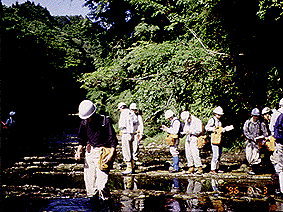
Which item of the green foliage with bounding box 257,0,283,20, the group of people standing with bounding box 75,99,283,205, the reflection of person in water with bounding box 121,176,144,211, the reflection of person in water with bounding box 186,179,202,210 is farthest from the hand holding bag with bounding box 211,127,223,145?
the green foliage with bounding box 257,0,283,20

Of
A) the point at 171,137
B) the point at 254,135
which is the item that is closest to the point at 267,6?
the point at 254,135

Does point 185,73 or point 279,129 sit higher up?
point 185,73

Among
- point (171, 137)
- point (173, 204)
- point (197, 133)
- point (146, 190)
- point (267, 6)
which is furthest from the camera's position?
point (171, 137)

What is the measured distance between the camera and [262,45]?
526 inches

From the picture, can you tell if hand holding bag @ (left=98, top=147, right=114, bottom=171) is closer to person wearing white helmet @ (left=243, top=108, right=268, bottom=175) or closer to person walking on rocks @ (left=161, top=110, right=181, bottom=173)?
person walking on rocks @ (left=161, top=110, right=181, bottom=173)

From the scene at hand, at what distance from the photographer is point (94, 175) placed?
22.3ft

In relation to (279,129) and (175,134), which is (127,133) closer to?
(175,134)

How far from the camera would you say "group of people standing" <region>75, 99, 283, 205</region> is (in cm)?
664

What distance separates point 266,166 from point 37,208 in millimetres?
8815

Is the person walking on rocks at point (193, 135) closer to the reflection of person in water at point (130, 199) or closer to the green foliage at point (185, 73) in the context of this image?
the reflection of person in water at point (130, 199)

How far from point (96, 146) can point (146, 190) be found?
97.4 inches

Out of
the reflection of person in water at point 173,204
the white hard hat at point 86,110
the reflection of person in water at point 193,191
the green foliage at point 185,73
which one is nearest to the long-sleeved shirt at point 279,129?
the reflection of person in water at point 193,191

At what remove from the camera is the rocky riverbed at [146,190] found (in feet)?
22.4

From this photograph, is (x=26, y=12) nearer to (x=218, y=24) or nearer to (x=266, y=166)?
(x=218, y=24)
